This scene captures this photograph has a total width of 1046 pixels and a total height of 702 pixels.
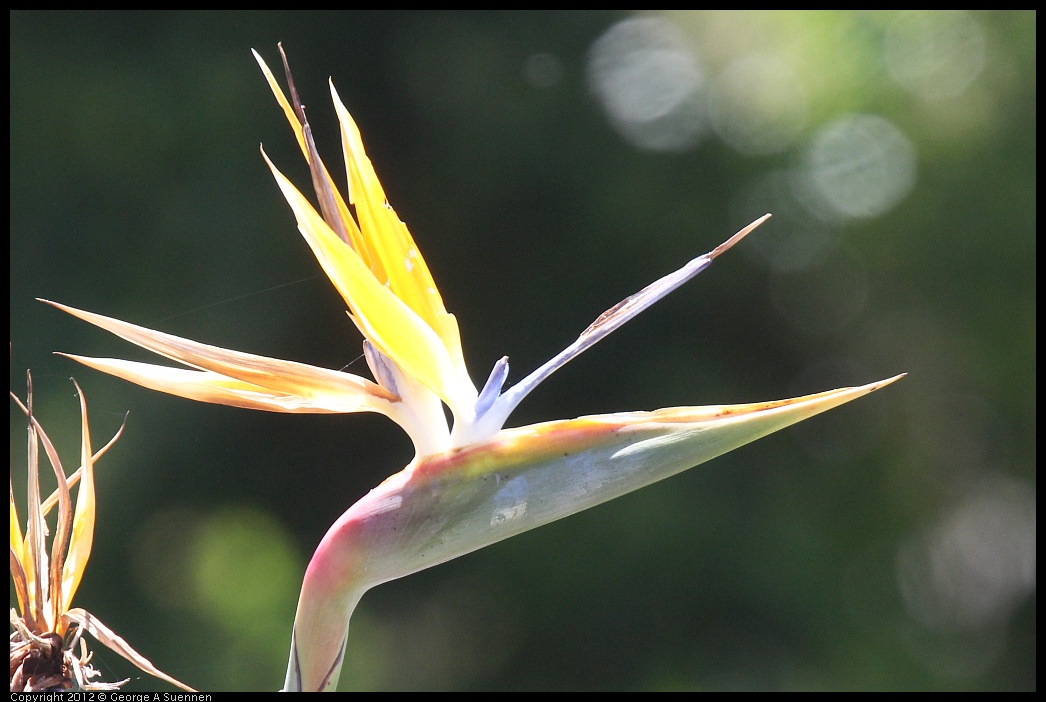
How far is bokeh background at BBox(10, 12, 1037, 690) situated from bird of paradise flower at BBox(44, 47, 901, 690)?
3.51ft

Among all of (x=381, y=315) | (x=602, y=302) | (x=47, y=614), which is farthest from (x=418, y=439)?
(x=602, y=302)

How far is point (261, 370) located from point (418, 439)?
3.2 inches

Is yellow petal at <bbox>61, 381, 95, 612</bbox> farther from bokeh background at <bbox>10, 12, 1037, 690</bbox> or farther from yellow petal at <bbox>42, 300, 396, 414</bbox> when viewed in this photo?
bokeh background at <bbox>10, 12, 1037, 690</bbox>

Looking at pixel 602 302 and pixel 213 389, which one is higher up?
pixel 213 389

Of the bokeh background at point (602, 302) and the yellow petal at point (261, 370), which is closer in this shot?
the yellow petal at point (261, 370)

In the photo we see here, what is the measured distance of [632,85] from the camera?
167 centimetres

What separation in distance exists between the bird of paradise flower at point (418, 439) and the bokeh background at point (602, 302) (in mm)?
1069

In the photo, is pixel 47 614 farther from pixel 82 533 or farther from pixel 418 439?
pixel 418 439

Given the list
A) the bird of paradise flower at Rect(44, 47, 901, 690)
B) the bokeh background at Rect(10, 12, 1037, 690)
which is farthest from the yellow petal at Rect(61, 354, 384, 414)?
the bokeh background at Rect(10, 12, 1037, 690)

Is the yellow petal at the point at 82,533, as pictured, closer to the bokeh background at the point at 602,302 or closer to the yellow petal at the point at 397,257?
the yellow petal at the point at 397,257

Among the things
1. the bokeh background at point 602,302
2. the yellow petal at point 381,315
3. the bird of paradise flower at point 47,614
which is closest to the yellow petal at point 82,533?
the bird of paradise flower at point 47,614

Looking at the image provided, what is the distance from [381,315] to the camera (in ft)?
1.30

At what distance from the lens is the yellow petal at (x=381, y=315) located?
379 millimetres
